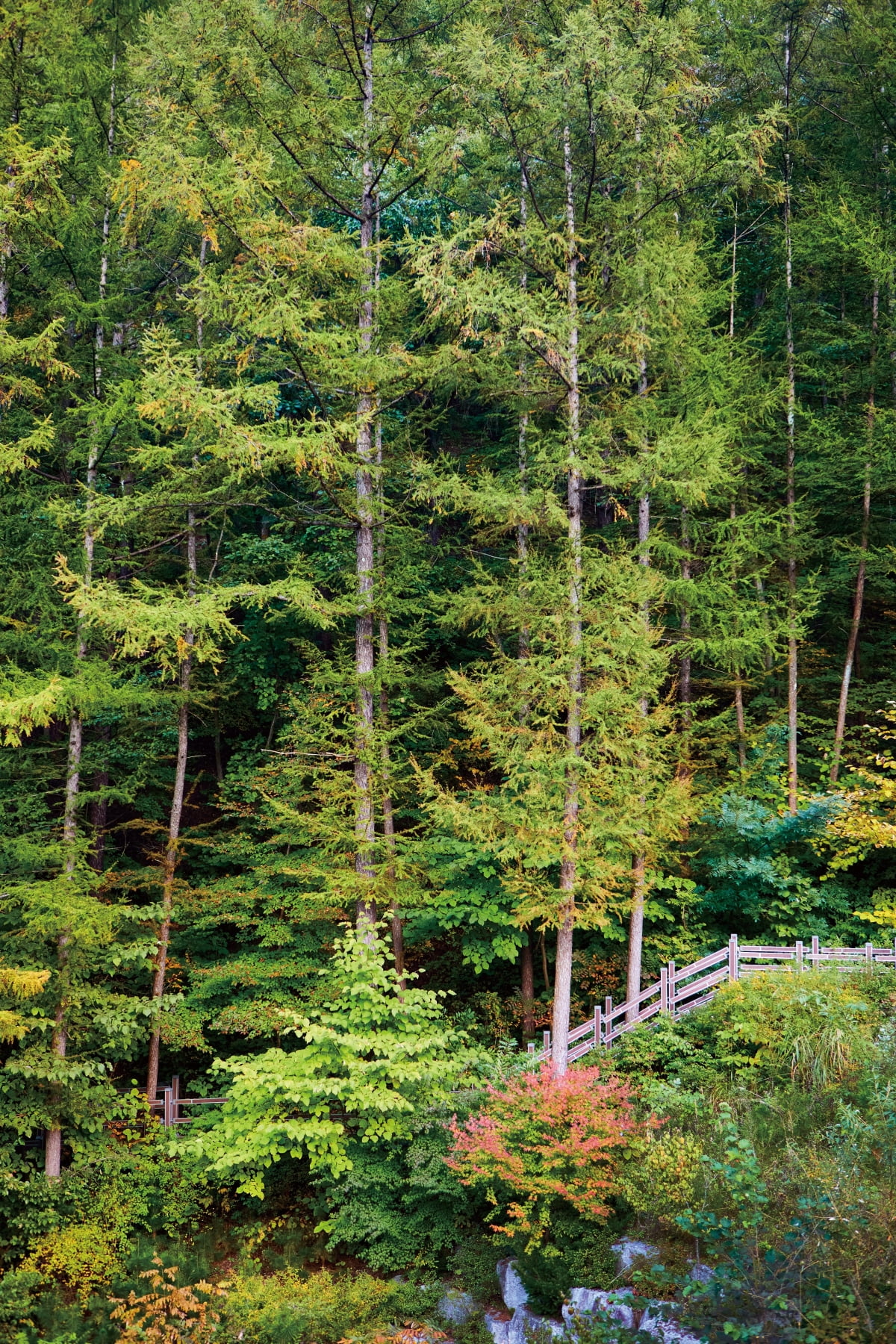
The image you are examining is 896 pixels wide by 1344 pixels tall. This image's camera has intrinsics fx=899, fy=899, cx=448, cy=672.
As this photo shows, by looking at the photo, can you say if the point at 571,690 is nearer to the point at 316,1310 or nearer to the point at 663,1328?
the point at 663,1328

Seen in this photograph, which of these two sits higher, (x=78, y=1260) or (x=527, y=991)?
(x=527, y=991)

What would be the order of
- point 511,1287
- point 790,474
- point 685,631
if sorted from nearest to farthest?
1. point 511,1287
2. point 685,631
3. point 790,474

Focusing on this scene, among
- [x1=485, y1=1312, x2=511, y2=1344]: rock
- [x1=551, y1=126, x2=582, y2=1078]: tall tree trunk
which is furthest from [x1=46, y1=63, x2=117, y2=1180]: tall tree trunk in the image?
[x1=551, y1=126, x2=582, y2=1078]: tall tree trunk

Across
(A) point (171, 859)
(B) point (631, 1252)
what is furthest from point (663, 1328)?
(A) point (171, 859)

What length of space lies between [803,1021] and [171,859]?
8895 mm

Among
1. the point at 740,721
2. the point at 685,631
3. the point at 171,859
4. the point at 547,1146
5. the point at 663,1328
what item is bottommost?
the point at 663,1328

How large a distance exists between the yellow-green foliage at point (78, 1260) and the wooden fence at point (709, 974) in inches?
223

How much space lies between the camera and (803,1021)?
10.4 meters

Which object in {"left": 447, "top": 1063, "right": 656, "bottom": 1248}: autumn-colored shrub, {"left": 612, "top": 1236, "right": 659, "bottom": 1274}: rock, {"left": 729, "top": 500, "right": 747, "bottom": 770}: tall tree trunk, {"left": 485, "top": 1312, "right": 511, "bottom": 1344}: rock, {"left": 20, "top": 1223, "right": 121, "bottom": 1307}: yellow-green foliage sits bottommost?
{"left": 20, "top": 1223, "right": 121, "bottom": 1307}: yellow-green foliage

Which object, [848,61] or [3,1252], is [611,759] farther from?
[848,61]

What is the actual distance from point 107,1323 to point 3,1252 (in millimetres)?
1863

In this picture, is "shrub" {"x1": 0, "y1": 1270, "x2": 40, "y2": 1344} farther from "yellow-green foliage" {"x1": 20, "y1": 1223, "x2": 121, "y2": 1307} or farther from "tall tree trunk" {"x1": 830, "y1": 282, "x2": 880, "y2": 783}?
"tall tree trunk" {"x1": 830, "y1": 282, "x2": 880, "y2": 783}

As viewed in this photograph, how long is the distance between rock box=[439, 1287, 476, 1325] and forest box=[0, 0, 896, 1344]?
0.06 m

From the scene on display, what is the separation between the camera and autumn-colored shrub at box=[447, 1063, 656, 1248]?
841cm
